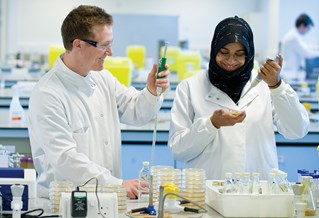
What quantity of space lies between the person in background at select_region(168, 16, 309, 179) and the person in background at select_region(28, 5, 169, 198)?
0.62 feet

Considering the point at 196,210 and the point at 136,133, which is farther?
the point at 136,133

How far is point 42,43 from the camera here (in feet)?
50.7

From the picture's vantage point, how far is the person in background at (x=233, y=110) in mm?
3088

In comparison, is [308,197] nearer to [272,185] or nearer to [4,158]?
[272,185]

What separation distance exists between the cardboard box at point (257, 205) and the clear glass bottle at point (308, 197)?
0.15m

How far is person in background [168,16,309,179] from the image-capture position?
3088mm

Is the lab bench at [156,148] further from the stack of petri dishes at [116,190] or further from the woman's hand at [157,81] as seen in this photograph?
the stack of petri dishes at [116,190]

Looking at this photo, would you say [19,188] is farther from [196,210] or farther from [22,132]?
[22,132]

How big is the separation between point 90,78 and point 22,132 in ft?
4.99

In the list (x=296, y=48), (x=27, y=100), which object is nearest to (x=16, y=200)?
(x=27, y=100)

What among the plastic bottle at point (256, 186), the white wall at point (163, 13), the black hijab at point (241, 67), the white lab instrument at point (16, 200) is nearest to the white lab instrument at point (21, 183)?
the white lab instrument at point (16, 200)

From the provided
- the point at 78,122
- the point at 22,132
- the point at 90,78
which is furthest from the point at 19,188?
the point at 22,132

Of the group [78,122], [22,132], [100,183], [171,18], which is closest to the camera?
[100,183]

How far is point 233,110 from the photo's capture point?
3156 millimetres
